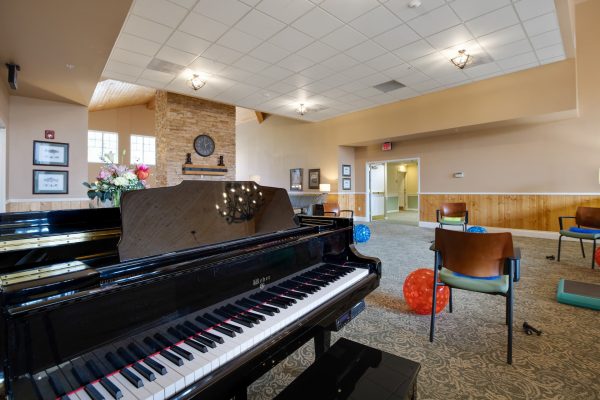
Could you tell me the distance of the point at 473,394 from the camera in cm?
151

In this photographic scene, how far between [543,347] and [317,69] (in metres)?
4.95

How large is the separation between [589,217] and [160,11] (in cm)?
643

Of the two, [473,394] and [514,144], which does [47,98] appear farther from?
[514,144]

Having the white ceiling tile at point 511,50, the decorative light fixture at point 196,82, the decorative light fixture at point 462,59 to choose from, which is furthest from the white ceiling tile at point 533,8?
the decorative light fixture at point 196,82

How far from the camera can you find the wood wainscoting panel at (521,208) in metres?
5.52

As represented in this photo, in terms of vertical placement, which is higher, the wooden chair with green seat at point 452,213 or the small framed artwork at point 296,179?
the small framed artwork at point 296,179

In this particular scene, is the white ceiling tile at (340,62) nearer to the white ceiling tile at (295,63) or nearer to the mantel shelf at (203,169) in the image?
the white ceiling tile at (295,63)

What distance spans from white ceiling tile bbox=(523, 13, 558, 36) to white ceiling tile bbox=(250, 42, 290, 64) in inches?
136

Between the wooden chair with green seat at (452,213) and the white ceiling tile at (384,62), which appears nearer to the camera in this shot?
the white ceiling tile at (384,62)

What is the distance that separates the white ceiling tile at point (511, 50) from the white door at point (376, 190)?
182 inches

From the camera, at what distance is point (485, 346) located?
195 centimetres

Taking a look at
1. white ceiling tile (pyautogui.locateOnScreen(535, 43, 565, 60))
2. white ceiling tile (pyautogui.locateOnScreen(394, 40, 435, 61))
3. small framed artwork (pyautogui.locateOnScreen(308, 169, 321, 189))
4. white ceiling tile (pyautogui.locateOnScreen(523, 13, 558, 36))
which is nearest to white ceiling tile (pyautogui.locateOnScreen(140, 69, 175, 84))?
white ceiling tile (pyautogui.locateOnScreen(394, 40, 435, 61))

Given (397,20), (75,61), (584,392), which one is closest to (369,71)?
(397,20)

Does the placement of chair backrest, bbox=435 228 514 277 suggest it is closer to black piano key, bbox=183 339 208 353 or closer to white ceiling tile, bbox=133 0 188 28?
black piano key, bbox=183 339 208 353
